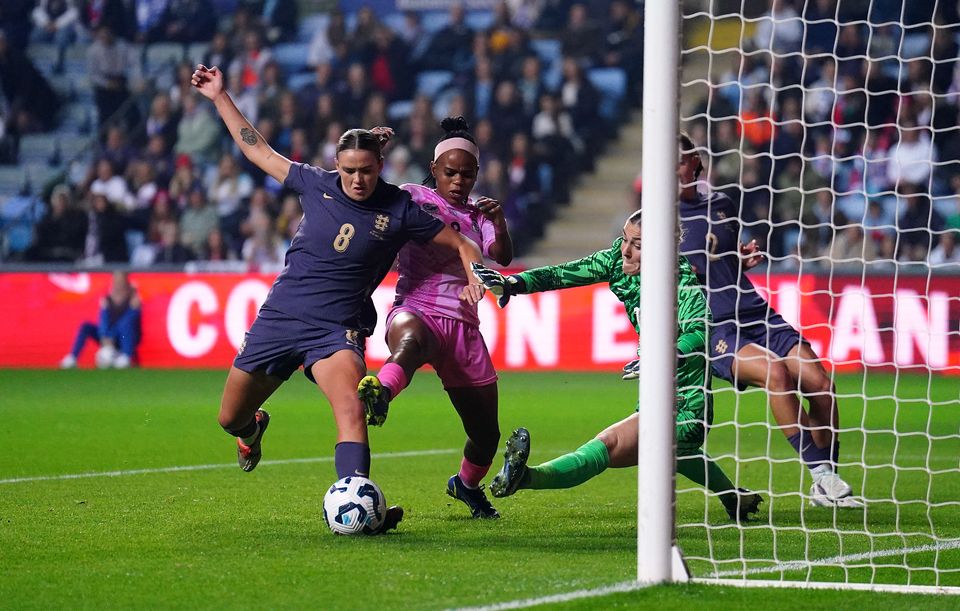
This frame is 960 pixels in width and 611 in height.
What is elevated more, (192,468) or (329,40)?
(329,40)

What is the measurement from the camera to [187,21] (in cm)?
2244

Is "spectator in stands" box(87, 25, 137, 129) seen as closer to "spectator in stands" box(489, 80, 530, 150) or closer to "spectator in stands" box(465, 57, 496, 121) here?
"spectator in stands" box(465, 57, 496, 121)

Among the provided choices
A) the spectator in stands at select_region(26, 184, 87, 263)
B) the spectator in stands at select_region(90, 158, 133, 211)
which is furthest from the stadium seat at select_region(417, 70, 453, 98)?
the spectator in stands at select_region(26, 184, 87, 263)

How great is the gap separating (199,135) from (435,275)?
14.4m

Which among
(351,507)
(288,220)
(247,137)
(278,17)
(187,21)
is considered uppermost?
(278,17)

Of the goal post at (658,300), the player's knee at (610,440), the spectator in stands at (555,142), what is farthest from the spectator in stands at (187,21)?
the goal post at (658,300)

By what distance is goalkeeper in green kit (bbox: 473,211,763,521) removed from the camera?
19.5ft

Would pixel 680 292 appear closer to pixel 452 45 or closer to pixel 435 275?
pixel 435 275

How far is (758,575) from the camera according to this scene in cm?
502

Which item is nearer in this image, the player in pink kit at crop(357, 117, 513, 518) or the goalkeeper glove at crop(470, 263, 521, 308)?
the goalkeeper glove at crop(470, 263, 521, 308)

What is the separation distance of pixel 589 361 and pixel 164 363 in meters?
4.78

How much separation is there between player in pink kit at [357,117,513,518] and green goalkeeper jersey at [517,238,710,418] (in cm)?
26

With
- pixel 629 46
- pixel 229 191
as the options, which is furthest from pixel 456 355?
pixel 629 46

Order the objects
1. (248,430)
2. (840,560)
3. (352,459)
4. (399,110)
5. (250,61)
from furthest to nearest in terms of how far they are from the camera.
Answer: (250,61) → (399,110) → (248,430) → (352,459) → (840,560)
